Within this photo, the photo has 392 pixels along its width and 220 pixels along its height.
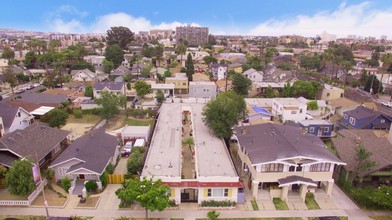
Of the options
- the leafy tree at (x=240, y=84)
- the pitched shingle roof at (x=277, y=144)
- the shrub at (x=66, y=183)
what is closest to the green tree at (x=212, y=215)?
the pitched shingle roof at (x=277, y=144)

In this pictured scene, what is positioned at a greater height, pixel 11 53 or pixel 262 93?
pixel 11 53

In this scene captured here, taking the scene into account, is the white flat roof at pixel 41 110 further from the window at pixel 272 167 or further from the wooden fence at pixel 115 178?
the window at pixel 272 167

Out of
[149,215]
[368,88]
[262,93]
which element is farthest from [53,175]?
[368,88]

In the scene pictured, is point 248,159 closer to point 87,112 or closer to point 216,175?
point 216,175

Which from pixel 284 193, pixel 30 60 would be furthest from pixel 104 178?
pixel 30 60

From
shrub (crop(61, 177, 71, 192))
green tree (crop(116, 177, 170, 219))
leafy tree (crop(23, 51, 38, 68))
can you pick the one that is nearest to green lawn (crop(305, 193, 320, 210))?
green tree (crop(116, 177, 170, 219))

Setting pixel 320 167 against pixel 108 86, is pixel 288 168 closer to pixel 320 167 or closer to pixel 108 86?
pixel 320 167
